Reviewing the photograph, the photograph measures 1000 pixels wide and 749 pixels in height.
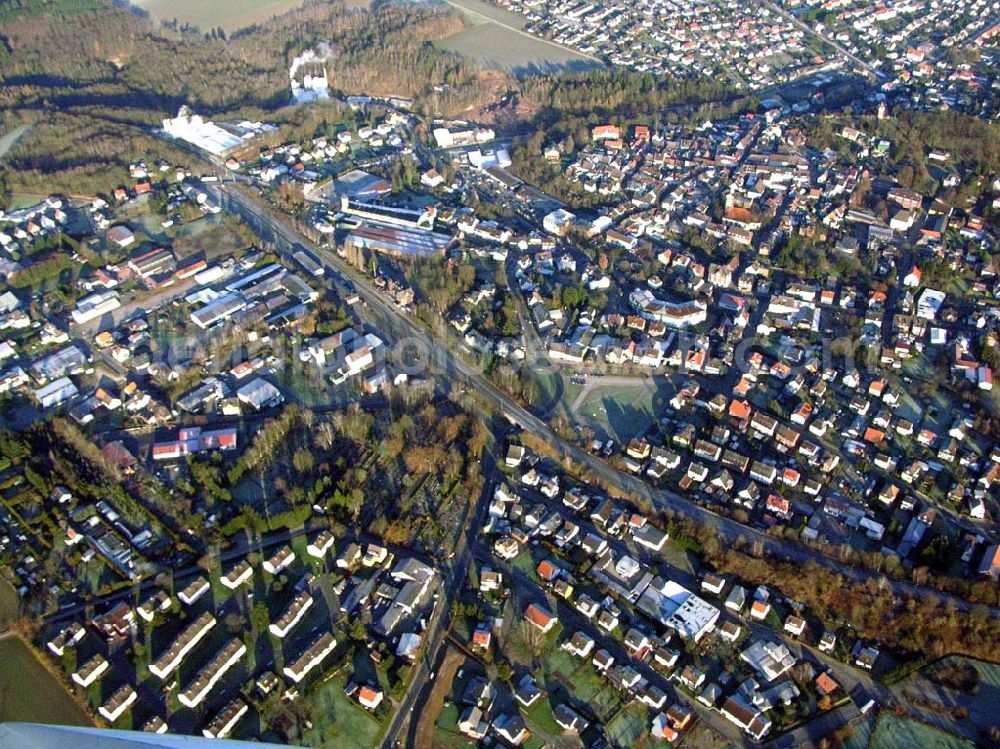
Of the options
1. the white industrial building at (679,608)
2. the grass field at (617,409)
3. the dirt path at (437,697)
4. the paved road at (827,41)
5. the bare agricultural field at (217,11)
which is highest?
the bare agricultural field at (217,11)

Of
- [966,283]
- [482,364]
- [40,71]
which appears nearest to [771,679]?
[482,364]

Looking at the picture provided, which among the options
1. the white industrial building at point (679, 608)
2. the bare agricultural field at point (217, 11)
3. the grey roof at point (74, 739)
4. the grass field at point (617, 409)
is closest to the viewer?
the grey roof at point (74, 739)

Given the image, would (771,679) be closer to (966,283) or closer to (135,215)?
(966,283)

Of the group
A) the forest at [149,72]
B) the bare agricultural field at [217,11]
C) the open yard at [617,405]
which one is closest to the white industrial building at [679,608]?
the open yard at [617,405]

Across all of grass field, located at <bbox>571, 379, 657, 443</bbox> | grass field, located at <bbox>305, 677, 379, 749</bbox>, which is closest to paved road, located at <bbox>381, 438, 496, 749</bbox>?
grass field, located at <bbox>305, 677, 379, 749</bbox>

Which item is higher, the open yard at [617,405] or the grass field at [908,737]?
the open yard at [617,405]

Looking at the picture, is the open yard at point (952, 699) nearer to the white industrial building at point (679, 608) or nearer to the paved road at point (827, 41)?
the white industrial building at point (679, 608)
